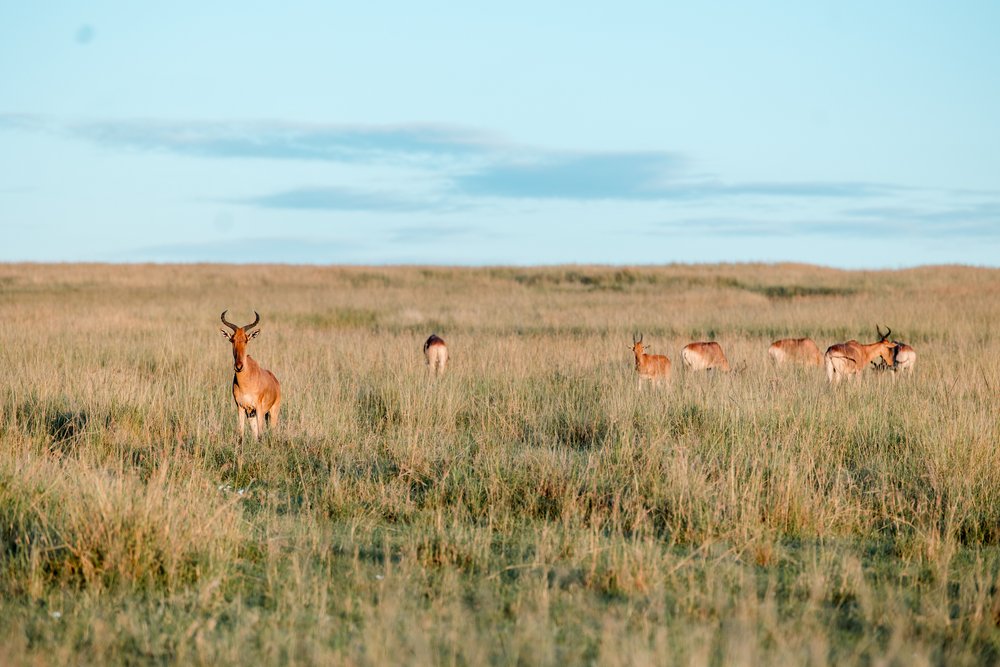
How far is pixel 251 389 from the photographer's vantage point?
9.72 metres

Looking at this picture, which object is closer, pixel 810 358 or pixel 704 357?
pixel 704 357

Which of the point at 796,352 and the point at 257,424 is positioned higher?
the point at 796,352

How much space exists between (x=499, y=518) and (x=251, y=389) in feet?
12.4

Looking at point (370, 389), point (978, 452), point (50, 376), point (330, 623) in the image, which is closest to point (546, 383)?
point (370, 389)

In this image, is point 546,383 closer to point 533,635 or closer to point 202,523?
point 202,523

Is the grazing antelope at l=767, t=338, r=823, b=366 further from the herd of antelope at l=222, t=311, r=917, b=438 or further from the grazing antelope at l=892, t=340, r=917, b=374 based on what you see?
the grazing antelope at l=892, t=340, r=917, b=374

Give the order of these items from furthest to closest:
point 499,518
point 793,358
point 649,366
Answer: point 793,358 → point 649,366 → point 499,518

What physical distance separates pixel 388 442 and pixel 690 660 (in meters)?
5.50

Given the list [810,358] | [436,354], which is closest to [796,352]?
[810,358]

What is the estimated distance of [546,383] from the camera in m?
12.4

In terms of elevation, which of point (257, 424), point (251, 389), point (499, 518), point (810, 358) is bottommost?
point (499, 518)

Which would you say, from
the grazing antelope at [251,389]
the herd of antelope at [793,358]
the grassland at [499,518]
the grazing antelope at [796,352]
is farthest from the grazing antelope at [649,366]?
the grazing antelope at [251,389]

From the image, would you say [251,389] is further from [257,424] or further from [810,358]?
[810,358]

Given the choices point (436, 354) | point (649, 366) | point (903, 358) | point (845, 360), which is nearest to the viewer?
point (649, 366)
